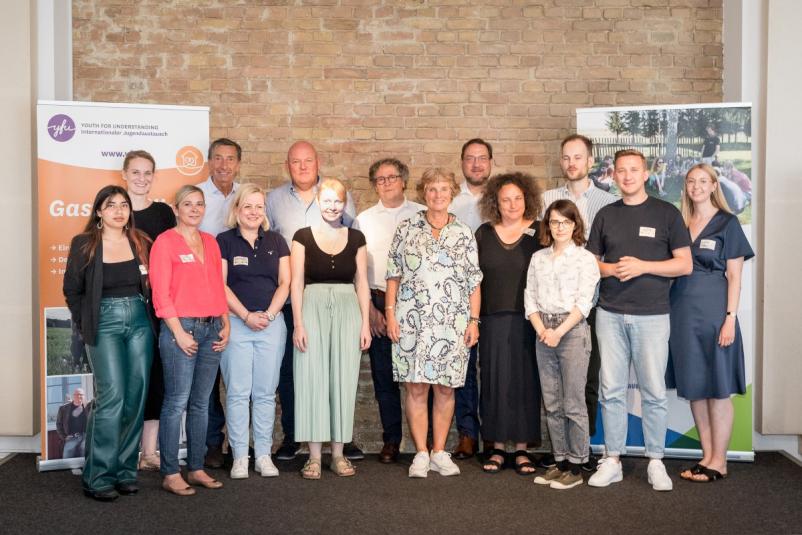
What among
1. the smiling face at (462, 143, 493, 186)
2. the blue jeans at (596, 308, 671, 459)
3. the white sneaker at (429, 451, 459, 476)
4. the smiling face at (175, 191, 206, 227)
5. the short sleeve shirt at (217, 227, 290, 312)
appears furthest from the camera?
the smiling face at (462, 143, 493, 186)

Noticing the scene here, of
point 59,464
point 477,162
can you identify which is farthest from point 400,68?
point 59,464

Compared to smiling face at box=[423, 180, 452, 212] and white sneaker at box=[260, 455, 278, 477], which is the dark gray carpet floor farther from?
smiling face at box=[423, 180, 452, 212]

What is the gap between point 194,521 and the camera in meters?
3.67

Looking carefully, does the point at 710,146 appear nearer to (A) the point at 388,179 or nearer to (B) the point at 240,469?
(A) the point at 388,179

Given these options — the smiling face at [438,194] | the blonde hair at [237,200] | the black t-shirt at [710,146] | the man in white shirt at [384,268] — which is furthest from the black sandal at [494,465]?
the black t-shirt at [710,146]

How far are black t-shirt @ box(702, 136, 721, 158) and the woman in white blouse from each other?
125cm

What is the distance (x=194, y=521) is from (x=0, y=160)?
9.09ft

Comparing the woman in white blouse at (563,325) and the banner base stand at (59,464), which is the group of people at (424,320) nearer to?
the woman in white blouse at (563,325)

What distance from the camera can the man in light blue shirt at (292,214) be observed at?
187 inches

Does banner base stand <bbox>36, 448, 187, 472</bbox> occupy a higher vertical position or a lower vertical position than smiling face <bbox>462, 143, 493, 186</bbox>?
lower

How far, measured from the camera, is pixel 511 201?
174 inches

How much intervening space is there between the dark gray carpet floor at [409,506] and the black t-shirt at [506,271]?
0.98 m

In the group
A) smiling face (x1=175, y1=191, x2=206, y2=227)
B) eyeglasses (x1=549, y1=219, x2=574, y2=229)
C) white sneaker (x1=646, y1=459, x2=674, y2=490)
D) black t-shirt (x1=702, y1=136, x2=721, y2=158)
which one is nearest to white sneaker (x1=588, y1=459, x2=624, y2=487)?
white sneaker (x1=646, y1=459, x2=674, y2=490)

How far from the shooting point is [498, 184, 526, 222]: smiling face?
442 centimetres
